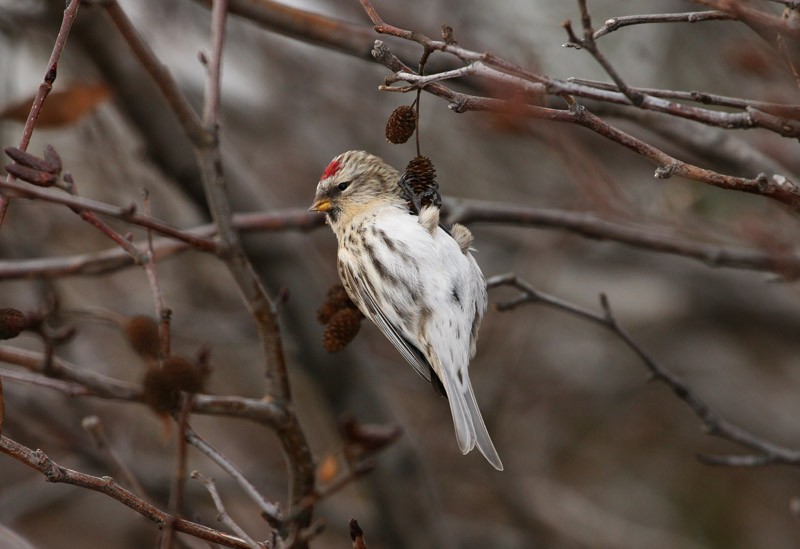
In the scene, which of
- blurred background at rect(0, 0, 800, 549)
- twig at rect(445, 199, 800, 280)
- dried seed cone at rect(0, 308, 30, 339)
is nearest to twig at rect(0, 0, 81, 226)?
dried seed cone at rect(0, 308, 30, 339)

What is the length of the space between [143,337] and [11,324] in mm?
271

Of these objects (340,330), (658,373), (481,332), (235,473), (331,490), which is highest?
(481,332)

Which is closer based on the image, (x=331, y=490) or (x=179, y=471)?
(x=179, y=471)

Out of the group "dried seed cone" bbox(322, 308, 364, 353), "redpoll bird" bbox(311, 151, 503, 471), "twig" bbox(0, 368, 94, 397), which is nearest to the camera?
"twig" bbox(0, 368, 94, 397)

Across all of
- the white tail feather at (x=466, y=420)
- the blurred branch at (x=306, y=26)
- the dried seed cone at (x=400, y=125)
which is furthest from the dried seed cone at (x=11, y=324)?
the blurred branch at (x=306, y=26)

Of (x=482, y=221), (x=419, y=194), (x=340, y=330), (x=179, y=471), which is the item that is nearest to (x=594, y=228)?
(x=482, y=221)

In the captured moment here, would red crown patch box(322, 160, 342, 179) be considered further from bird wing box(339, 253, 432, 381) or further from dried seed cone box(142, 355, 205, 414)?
dried seed cone box(142, 355, 205, 414)

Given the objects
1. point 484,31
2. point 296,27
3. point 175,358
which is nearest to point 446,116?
point 484,31

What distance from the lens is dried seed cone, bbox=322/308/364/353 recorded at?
2.20 m

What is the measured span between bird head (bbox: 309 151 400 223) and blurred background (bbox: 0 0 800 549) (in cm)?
107

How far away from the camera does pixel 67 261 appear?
9.82ft

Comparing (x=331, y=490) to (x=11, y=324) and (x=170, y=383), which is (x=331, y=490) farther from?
(x=11, y=324)

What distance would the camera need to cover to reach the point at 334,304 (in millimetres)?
2354

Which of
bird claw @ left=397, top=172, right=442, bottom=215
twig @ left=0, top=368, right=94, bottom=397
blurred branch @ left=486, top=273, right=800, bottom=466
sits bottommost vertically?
blurred branch @ left=486, top=273, right=800, bottom=466
